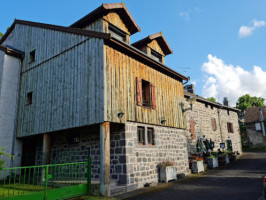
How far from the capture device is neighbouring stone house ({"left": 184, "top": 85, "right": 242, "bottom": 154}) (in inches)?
658

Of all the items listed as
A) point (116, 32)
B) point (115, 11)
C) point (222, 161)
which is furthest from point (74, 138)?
point (222, 161)

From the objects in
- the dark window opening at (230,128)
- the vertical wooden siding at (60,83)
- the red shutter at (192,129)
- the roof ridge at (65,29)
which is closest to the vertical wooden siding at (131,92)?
the vertical wooden siding at (60,83)

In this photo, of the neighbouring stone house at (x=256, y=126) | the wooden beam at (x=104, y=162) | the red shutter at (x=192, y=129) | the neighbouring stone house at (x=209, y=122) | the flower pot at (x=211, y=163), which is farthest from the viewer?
the neighbouring stone house at (x=256, y=126)

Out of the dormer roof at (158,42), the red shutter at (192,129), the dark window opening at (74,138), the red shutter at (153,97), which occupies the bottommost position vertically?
the dark window opening at (74,138)

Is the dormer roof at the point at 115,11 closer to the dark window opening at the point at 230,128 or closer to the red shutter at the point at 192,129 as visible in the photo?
the red shutter at the point at 192,129

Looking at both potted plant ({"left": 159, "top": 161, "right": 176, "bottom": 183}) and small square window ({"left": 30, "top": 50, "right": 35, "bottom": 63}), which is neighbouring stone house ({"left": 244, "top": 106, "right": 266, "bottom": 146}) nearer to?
potted plant ({"left": 159, "top": 161, "right": 176, "bottom": 183})

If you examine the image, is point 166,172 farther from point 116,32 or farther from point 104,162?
point 116,32

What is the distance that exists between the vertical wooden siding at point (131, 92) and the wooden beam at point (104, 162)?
46cm

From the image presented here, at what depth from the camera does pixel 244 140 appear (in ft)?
116

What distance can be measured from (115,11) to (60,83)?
4.53 metres

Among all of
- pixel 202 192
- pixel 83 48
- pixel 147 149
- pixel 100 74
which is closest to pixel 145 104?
pixel 147 149

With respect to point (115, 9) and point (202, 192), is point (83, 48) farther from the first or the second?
point (202, 192)

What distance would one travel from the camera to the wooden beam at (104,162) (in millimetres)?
6801

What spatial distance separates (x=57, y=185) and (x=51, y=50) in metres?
6.69
